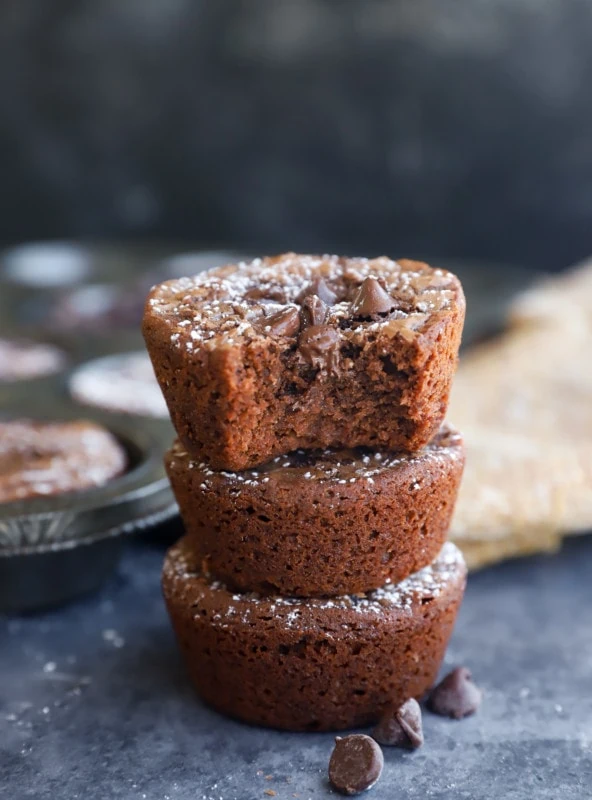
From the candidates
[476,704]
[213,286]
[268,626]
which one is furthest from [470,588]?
[213,286]

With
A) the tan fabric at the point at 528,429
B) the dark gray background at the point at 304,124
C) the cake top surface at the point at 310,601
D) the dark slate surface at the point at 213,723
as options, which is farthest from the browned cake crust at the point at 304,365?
the dark gray background at the point at 304,124

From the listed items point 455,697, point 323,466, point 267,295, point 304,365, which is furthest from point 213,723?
point 267,295

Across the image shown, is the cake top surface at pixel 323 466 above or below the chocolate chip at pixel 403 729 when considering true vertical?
above

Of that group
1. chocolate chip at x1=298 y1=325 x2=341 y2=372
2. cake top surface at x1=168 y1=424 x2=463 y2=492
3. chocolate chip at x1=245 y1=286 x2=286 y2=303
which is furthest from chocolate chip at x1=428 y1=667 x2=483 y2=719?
chocolate chip at x1=245 y1=286 x2=286 y2=303

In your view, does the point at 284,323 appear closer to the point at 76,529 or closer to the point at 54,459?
the point at 76,529

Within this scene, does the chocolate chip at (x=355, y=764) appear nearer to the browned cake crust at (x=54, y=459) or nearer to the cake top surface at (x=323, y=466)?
the cake top surface at (x=323, y=466)

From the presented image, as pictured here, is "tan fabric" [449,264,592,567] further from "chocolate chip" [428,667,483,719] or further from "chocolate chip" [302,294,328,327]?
"chocolate chip" [302,294,328,327]
